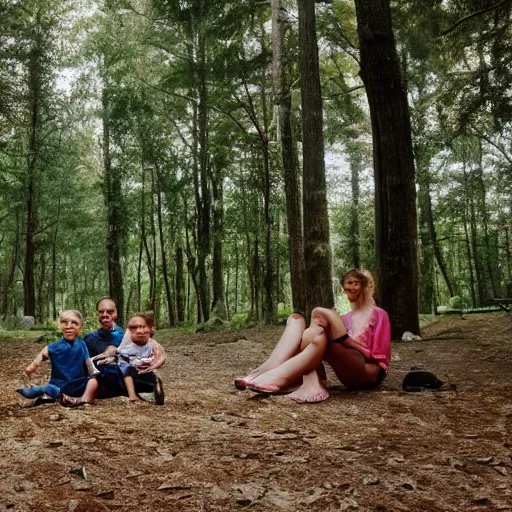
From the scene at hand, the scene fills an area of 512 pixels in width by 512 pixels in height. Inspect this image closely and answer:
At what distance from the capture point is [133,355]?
14.4 ft

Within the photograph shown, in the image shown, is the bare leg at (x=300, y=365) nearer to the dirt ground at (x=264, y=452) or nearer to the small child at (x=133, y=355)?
the dirt ground at (x=264, y=452)

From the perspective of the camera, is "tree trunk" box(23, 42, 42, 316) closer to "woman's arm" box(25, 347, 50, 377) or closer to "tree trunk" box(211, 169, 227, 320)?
"tree trunk" box(211, 169, 227, 320)

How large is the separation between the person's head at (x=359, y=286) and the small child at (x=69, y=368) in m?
2.29

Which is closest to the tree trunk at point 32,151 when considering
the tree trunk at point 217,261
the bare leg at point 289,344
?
the tree trunk at point 217,261

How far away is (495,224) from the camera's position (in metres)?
28.5

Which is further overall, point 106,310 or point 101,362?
point 106,310

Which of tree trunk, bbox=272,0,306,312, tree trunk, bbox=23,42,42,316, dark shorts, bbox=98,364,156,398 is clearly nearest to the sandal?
dark shorts, bbox=98,364,156,398

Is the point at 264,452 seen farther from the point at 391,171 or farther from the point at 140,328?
the point at 391,171

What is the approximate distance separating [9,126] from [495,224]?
24548 mm

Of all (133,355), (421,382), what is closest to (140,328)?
(133,355)

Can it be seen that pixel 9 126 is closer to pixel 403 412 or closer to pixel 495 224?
pixel 403 412

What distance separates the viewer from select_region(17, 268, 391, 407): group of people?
423 centimetres

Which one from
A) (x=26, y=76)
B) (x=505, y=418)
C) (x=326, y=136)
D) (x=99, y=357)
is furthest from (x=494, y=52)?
(x=26, y=76)

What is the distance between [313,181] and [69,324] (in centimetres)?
757
